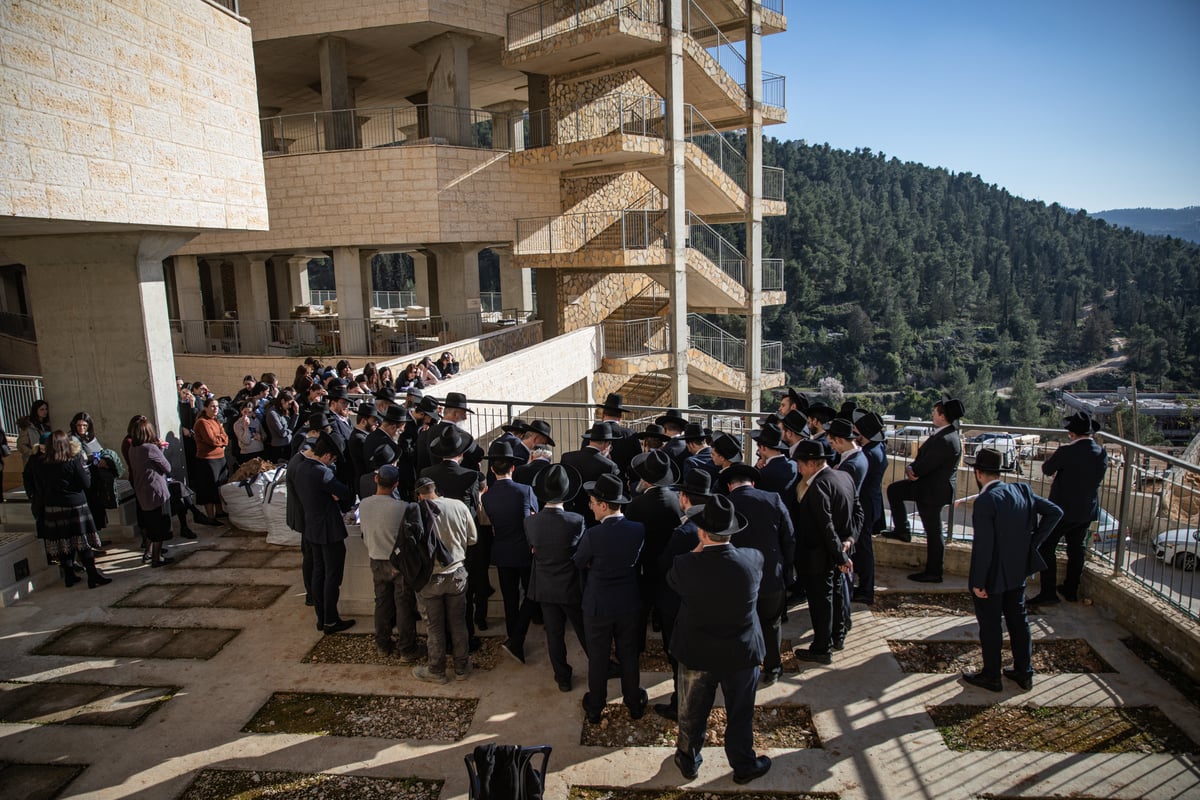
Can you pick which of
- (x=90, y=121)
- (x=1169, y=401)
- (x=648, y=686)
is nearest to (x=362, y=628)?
(x=648, y=686)

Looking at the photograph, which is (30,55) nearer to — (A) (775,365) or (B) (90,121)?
(B) (90,121)

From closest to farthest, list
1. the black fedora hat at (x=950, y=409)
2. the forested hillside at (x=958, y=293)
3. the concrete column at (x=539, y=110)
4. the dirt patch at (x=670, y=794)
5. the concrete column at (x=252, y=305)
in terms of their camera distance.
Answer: the dirt patch at (x=670, y=794), the black fedora hat at (x=950, y=409), the concrete column at (x=539, y=110), the concrete column at (x=252, y=305), the forested hillside at (x=958, y=293)

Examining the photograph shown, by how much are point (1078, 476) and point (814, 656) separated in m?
2.92

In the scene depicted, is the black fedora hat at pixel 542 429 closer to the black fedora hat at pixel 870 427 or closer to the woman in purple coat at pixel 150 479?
the black fedora hat at pixel 870 427

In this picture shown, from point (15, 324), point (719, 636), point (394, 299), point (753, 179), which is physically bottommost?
point (719, 636)

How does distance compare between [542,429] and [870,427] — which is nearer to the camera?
[870,427]

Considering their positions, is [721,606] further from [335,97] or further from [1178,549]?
[335,97]

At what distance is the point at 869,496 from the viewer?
289 inches

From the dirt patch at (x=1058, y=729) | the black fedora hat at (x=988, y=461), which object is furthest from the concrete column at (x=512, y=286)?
the dirt patch at (x=1058, y=729)

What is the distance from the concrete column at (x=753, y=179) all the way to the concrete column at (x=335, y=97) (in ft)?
43.7

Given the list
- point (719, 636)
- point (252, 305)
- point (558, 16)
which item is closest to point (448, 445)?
point (719, 636)

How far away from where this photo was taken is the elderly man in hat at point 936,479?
24.3 feet

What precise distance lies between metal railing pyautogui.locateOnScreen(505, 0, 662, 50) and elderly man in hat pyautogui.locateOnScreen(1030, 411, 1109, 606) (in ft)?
59.8

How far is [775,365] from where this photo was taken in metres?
30.9
